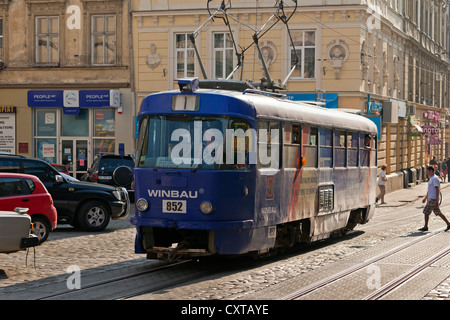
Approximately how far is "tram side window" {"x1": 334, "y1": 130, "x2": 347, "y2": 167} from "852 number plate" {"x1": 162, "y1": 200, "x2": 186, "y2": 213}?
5.66 metres

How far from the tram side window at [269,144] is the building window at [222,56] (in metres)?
22.2

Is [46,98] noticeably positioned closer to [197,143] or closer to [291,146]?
[291,146]

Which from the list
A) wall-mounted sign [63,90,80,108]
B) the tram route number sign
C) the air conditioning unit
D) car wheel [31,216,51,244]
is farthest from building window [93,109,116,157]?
car wheel [31,216,51,244]

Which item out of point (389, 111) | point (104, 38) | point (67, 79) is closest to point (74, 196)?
point (67, 79)

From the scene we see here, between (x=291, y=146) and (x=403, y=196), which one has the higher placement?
(x=291, y=146)

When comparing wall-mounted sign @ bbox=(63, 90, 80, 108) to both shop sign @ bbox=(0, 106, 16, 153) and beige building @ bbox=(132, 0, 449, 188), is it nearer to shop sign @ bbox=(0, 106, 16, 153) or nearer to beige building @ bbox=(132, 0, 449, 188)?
shop sign @ bbox=(0, 106, 16, 153)

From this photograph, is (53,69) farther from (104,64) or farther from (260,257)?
(260,257)

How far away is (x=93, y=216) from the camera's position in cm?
2152

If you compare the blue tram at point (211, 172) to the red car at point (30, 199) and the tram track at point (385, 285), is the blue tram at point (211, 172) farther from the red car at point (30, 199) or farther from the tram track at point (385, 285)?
the red car at point (30, 199)

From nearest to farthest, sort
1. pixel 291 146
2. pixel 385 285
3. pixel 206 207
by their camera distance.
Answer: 1. pixel 385 285
2. pixel 206 207
3. pixel 291 146

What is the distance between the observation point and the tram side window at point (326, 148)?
17.3 meters

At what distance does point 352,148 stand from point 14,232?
901 centimetres

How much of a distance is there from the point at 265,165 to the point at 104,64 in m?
24.8

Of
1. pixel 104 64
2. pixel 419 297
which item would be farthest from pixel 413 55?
pixel 419 297
